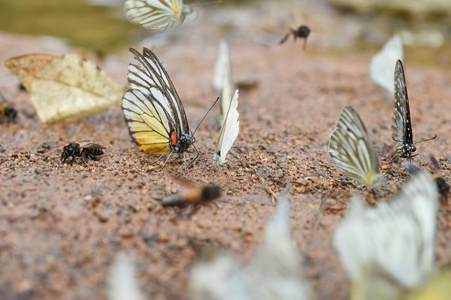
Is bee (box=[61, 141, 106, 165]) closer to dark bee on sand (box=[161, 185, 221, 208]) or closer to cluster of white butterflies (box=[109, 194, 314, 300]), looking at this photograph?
dark bee on sand (box=[161, 185, 221, 208])

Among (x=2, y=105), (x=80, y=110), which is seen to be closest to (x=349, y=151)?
(x=80, y=110)

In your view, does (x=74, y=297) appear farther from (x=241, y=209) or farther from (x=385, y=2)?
(x=385, y=2)

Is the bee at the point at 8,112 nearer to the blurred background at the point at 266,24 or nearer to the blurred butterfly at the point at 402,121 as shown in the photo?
the blurred butterfly at the point at 402,121

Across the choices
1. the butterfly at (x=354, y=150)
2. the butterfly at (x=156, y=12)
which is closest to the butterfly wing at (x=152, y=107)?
the butterfly at (x=156, y=12)

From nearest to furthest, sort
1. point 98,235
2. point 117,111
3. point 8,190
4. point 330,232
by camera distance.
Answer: point 98,235 → point 330,232 → point 8,190 → point 117,111

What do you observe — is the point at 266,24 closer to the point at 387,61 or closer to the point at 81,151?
the point at 387,61

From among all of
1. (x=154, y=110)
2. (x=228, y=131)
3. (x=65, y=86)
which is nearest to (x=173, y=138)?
(x=154, y=110)

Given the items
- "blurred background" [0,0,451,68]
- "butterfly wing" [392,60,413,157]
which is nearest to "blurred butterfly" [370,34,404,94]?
"butterfly wing" [392,60,413,157]
